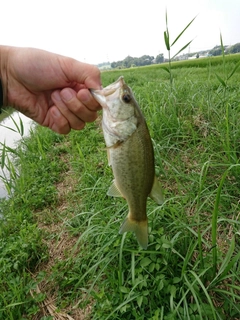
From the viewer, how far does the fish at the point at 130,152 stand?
65.6 inches

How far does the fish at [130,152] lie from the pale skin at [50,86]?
44 cm

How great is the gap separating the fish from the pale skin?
44 cm

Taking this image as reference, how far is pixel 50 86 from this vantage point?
247 centimetres

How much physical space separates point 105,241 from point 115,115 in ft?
4.01

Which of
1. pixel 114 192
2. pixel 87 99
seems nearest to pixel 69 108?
pixel 87 99

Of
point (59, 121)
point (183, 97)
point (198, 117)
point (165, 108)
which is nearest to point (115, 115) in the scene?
point (59, 121)

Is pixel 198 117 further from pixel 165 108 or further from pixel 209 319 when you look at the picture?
pixel 209 319

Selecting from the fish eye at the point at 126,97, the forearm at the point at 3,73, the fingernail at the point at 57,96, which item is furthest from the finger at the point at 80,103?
the forearm at the point at 3,73

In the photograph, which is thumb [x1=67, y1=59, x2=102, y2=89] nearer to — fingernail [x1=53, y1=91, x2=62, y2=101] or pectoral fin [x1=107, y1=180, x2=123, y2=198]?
fingernail [x1=53, y1=91, x2=62, y2=101]

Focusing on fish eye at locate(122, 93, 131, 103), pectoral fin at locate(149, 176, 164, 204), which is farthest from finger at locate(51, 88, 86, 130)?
pectoral fin at locate(149, 176, 164, 204)

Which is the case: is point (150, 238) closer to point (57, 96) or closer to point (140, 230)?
point (140, 230)

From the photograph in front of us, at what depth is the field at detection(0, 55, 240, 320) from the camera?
1.91 metres

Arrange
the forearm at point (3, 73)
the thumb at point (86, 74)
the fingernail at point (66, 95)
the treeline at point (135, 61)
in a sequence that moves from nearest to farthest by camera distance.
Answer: the thumb at point (86, 74)
the fingernail at point (66, 95)
the forearm at point (3, 73)
the treeline at point (135, 61)

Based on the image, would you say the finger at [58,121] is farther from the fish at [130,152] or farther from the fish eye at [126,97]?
the fish eye at [126,97]
